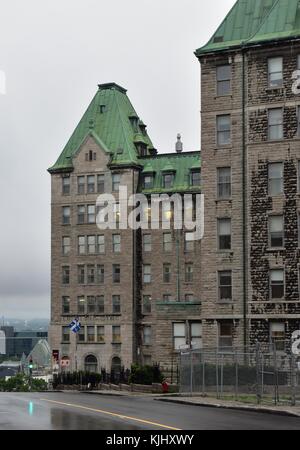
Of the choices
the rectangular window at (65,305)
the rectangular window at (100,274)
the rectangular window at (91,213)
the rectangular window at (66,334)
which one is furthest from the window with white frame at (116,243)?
the rectangular window at (66,334)

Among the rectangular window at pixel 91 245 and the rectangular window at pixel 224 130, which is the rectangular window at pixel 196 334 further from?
the rectangular window at pixel 91 245

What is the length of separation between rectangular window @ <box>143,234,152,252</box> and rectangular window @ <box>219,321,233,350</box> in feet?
117

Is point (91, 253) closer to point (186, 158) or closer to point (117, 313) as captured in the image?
point (117, 313)

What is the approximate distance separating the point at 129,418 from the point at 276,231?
98.9 ft

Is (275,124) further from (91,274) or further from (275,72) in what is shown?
(91,274)

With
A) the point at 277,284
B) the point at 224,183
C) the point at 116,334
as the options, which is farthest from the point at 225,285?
the point at 116,334

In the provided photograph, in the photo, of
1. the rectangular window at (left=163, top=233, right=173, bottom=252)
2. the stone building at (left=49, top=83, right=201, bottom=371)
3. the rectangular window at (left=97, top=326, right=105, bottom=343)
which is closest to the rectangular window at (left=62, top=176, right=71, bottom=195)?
the stone building at (left=49, top=83, right=201, bottom=371)

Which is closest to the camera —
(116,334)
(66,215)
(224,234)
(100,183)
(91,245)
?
(224,234)

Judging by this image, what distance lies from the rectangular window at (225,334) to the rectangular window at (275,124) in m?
11.7

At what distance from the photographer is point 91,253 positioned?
3578 inches

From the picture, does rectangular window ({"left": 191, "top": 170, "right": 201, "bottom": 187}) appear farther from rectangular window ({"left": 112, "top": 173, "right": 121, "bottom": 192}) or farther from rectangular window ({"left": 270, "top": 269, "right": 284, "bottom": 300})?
rectangular window ({"left": 270, "top": 269, "right": 284, "bottom": 300})

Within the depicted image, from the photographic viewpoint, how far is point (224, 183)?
180ft

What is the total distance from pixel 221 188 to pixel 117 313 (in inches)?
1419
